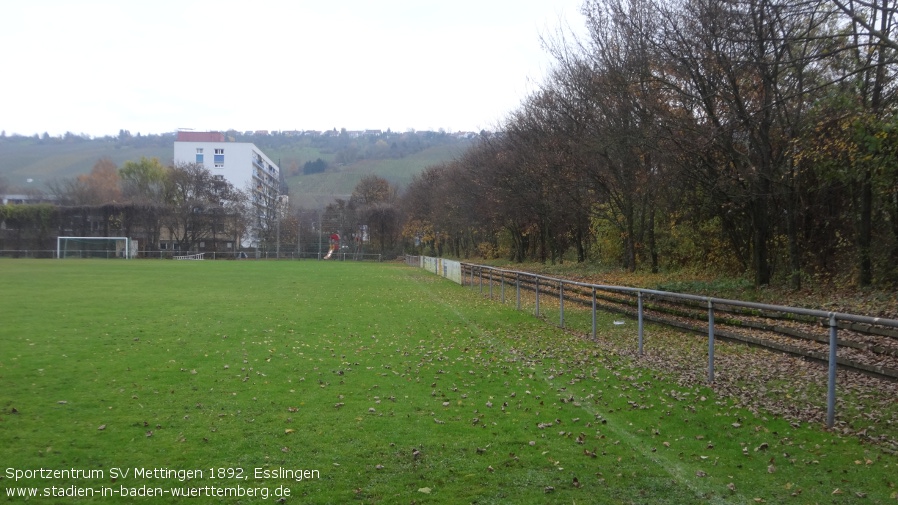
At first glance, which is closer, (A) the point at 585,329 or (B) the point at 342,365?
(B) the point at 342,365

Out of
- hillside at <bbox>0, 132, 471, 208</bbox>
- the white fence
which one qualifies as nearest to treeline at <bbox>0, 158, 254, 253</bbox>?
hillside at <bbox>0, 132, 471, 208</bbox>

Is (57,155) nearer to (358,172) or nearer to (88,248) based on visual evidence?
(358,172)

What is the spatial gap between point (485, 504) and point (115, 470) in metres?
2.71

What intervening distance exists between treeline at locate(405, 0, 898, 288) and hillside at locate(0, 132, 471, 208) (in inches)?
3667

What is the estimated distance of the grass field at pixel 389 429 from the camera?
459 centimetres

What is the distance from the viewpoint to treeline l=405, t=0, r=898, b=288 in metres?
13.5

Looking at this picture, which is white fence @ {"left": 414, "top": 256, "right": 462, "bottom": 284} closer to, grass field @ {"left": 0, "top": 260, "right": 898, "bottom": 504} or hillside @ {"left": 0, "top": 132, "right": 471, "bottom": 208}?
grass field @ {"left": 0, "top": 260, "right": 898, "bottom": 504}

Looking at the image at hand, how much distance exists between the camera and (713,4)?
1472cm

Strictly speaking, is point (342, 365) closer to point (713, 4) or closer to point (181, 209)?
point (713, 4)

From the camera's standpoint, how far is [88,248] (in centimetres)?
6725

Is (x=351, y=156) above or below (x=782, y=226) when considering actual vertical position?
above

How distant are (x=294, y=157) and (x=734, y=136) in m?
169

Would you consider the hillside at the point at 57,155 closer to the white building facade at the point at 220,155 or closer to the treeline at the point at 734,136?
the white building facade at the point at 220,155

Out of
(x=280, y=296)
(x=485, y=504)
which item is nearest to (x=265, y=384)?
(x=485, y=504)
